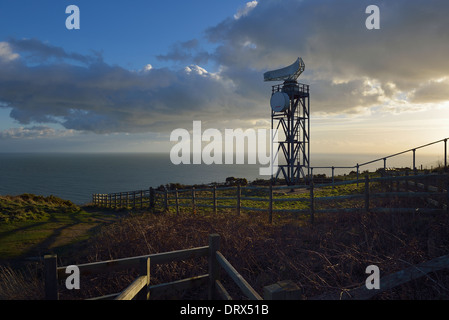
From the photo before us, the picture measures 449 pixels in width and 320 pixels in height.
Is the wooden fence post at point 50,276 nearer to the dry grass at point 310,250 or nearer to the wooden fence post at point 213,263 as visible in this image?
the dry grass at point 310,250

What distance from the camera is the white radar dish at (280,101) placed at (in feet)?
78.1

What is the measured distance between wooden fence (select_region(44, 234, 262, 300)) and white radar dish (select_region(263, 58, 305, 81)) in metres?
22.7

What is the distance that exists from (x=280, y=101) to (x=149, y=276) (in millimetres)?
21929

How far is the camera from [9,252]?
8.05 meters

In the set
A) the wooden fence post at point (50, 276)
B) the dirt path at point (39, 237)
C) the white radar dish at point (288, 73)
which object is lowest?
the dirt path at point (39, 237)

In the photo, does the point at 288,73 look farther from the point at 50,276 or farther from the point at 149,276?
the point at 50,276

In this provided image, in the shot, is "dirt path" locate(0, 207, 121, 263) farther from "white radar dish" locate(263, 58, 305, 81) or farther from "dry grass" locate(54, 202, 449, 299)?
"white radar dish" locate(263, 58, 305, 81)

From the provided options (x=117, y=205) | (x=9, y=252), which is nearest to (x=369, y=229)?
(x=9, y=252)

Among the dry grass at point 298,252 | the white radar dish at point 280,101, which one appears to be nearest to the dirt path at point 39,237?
the dry grass at point 298,252

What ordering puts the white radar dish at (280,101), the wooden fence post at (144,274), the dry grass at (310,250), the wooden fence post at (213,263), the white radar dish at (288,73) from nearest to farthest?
the wooden fence post at (144,274) → the wooden fence post at (213,263) → the dry grass at (310,250) → the white radar dish at (280,101) → the white radar dish at (288,73)

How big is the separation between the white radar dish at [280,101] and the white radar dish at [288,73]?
6.72 feet
